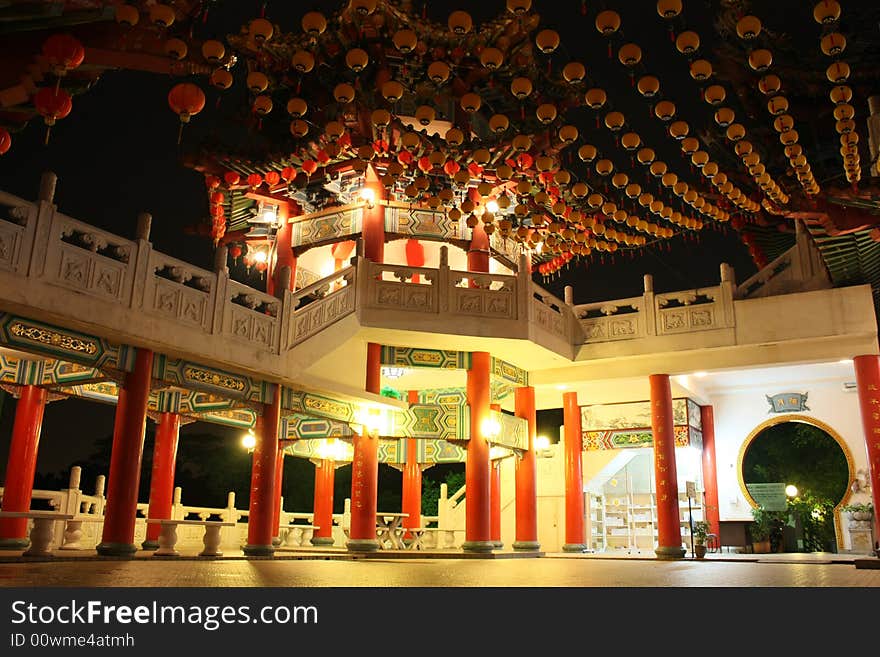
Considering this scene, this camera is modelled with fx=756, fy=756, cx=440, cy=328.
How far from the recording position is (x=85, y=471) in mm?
25094

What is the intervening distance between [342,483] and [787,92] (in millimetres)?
21807

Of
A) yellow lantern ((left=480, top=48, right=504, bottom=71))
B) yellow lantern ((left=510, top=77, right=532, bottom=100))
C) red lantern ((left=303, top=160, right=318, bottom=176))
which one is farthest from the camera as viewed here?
red lantern ((left=303, top=160, right=318, bottom=176))

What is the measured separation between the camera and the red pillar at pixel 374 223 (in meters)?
14.6

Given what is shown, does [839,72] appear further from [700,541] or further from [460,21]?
[700,541]

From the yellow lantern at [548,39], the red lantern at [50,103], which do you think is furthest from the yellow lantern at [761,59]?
the red lantern at [50,103]

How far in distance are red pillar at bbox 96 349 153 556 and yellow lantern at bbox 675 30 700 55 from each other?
7.23m

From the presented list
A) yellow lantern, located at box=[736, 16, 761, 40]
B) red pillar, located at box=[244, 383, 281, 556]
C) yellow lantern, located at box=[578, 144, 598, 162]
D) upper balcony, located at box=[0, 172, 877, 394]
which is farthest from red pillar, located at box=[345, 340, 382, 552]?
yellow lantern, located at box=[736, 16, 761, 40]

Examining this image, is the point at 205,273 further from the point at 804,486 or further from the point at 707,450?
the point at 804,486

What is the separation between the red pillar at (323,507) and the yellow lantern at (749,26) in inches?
500

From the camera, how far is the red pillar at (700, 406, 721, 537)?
1792 centimetres

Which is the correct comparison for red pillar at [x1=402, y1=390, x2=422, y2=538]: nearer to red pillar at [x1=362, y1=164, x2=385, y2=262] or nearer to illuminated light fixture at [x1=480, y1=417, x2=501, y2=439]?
illuminated light fixture at [x1=480, y1=417, x2=501, y2=439]

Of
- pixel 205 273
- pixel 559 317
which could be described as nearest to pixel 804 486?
pixel 559 317

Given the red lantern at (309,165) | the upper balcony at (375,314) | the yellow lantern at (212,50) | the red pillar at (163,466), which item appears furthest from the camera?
the red pillar at (163,466)

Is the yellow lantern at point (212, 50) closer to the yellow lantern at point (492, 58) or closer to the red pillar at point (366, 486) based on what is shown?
the yellow lantern at point (492, 58)
